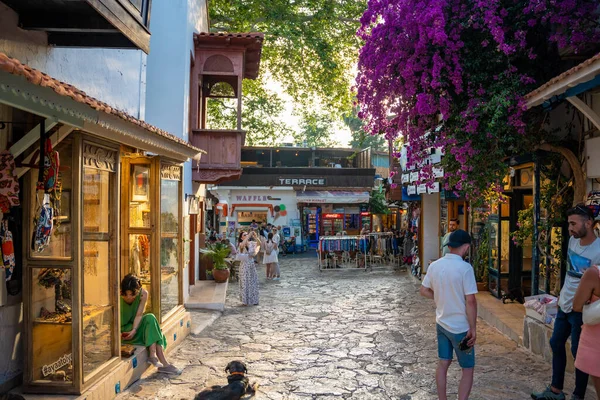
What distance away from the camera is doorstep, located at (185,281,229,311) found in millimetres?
11539

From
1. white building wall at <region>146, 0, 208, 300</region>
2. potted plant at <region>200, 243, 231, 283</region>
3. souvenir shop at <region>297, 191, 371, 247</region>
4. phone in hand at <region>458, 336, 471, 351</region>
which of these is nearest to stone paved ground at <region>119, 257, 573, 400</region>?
phone in hand at <region>458, 336, 471, 351</region>

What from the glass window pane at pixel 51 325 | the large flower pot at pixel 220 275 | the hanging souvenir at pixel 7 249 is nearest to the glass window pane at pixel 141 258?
the glass window pane at pixel 51 325

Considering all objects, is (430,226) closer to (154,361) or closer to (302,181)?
(154,361)

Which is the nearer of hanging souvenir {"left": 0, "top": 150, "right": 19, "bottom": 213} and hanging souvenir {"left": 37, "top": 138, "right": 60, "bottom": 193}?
hanging souvenir {"left": 0, "top": 150, "right": 19, "bottom": 213}

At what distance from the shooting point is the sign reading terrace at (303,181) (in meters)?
30.5

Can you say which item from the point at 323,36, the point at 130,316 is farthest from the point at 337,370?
the point at 323,36

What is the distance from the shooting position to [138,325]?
6.88 m

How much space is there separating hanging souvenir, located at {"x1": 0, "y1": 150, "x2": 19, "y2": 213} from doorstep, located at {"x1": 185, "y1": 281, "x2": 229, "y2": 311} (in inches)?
286

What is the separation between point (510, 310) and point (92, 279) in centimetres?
732

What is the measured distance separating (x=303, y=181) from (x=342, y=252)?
10710 mm

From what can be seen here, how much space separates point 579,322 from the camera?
5363mm

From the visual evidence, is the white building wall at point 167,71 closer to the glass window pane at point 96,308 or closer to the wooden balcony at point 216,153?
the wooden balcony at point 216,153

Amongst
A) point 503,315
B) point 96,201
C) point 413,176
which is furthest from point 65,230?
point 413,176

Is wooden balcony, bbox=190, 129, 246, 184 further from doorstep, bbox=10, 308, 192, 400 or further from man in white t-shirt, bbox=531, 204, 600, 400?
man in white t-shirt, bbox=531, 204, 600, 400
